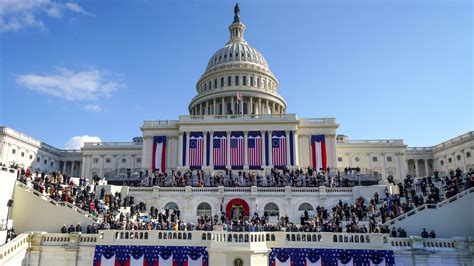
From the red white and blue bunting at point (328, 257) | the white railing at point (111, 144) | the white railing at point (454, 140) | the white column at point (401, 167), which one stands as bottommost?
the red white and blue bunting at point (328, 257)

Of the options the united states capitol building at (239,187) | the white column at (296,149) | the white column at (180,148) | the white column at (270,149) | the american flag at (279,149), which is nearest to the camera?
the united states capitol building at (239,187)

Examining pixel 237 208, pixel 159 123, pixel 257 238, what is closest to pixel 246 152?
pixel 159 123

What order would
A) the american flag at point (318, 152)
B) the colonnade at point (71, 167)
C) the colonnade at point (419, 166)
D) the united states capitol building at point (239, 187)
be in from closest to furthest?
the united states capitol building at point (239, 187) < the american flag at point (318, 152) < the colonnade at point (419, 166) < the colonnade at point (71, 167)

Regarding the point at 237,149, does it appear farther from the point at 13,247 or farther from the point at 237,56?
the point at 13,247

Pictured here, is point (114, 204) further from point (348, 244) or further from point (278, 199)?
point (348, 244)

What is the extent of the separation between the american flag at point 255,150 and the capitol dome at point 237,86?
1870 cm

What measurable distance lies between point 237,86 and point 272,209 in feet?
169

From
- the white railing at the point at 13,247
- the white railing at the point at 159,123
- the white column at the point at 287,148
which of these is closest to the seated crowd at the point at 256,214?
the white railing at the point at 13,247

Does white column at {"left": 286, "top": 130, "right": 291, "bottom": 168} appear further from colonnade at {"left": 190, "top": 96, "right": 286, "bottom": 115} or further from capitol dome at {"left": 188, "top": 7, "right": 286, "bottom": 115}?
colonnade at {"left": 190, "top": 96, "right": 286, "bottom": 115}

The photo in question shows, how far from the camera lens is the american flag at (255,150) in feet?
211

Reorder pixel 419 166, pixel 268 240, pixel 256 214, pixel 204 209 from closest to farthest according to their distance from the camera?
pixel 268 240, pixel 256 214, pixel 204 209, pixel 419 166

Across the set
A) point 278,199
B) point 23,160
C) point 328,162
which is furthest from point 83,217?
point 23,160

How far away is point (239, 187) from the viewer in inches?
1726

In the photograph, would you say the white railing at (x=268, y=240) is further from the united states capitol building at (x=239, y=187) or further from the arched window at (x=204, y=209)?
the arched window at (x=204, y=209)
